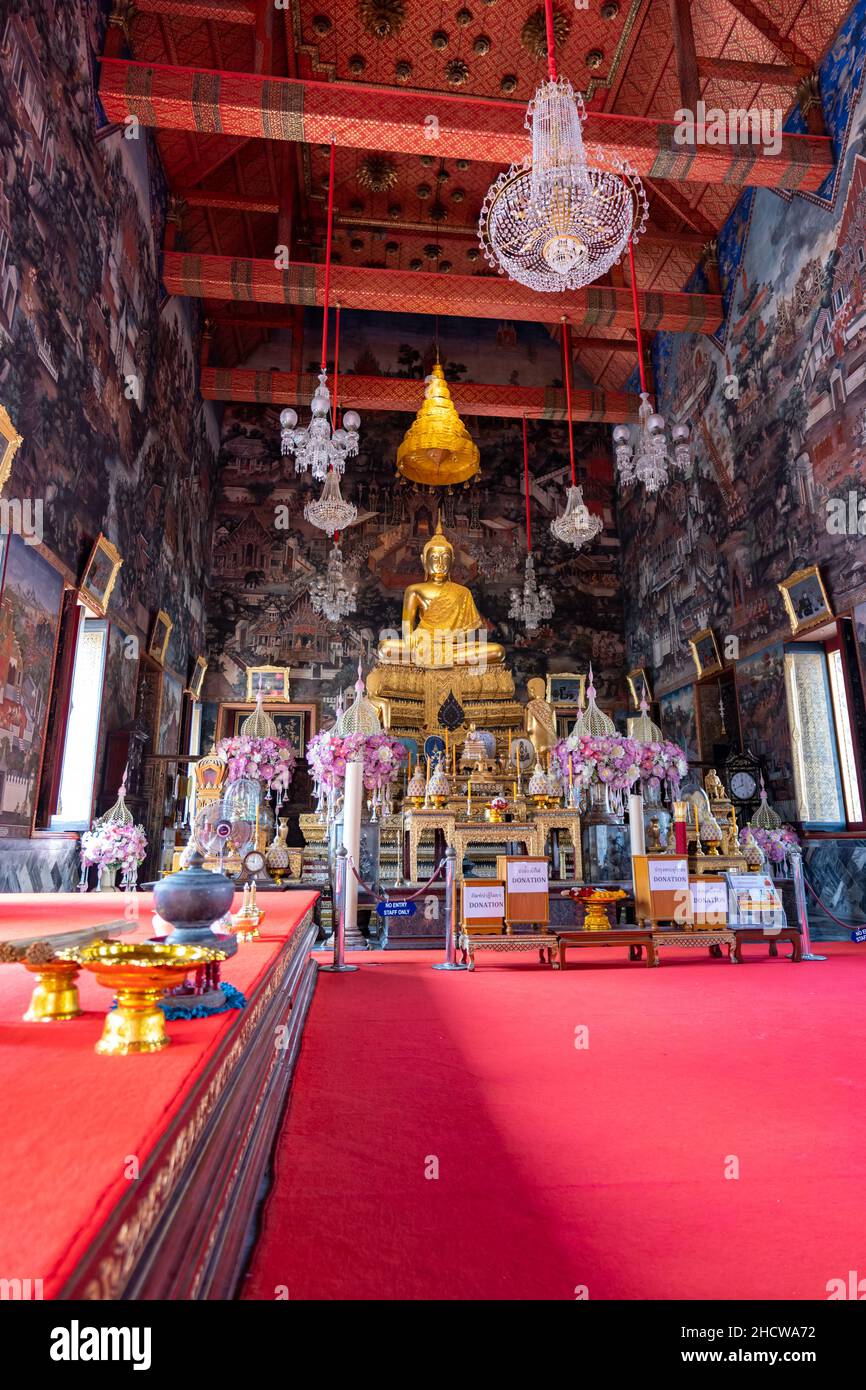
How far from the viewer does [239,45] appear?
29.7 feet

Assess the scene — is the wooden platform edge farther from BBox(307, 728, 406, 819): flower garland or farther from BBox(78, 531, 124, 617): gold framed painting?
BBox(78, 531, 124, 617): gold framed painting

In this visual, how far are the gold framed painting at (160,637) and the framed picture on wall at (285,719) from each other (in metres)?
2.91

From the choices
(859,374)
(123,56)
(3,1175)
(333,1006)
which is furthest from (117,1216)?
(123,56)

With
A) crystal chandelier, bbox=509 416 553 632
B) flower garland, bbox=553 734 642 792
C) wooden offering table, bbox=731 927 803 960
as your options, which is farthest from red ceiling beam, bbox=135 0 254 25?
wooden offering table, bbox=731 927 803 960

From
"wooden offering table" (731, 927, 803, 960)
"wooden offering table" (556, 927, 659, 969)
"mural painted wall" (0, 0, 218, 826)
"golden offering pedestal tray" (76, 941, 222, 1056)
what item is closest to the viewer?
"golden offering pedestal tray" (76, 941, 222, 1056)

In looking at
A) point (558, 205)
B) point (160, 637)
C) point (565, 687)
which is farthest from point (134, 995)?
point (565, 687)

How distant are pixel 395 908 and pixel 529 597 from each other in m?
6.89

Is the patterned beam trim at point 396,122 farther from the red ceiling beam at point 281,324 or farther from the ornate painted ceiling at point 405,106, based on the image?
the red ceiling beam at point 281,324

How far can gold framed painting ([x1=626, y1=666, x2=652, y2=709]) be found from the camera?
12.4 m

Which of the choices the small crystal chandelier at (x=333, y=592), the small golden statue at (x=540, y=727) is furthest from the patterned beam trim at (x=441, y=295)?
the small golden statue at (x=540, y=727)

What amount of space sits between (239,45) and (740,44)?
581cm

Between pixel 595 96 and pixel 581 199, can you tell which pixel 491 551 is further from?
pixel 581 199

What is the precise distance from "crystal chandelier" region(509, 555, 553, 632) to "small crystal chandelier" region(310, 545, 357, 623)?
2737mm

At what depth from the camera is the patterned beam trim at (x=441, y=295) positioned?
959 centimetres
